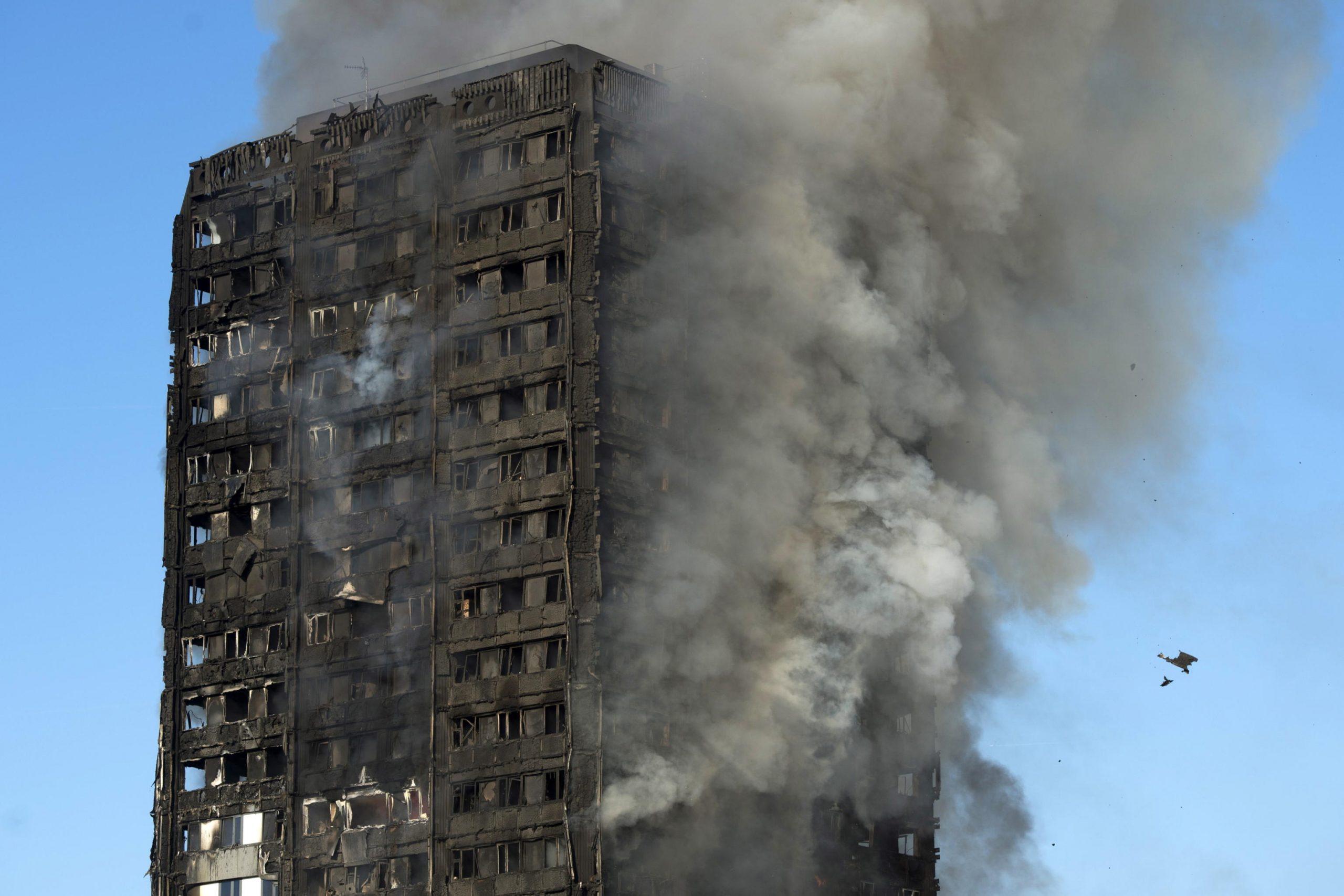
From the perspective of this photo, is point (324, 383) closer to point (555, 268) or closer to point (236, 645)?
point (236, 645)

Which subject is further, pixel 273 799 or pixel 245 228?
pixel 245 228

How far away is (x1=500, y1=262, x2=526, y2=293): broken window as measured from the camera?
14288cm

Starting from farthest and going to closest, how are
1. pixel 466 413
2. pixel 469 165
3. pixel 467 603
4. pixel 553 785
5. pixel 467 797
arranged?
pixel 469 165
pixel 466 413
pixel 467 603
pixel 467 797
pixel 553 785

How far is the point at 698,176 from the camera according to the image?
14525 cm

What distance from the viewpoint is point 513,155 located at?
143750 mm

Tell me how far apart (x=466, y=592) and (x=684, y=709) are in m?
12.8

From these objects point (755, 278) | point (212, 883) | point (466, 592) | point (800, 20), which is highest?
point (800, 20)

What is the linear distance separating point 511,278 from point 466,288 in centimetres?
292

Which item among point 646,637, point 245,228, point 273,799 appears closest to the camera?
point 646,637

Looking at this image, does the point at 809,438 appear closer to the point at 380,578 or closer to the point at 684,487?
the point at 684,487

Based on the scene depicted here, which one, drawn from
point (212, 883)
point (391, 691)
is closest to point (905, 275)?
point (391, 691)

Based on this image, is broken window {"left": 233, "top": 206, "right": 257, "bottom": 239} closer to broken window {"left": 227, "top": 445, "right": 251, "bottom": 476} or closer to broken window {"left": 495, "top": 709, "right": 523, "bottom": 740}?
broken window {"left": 227, "top": 445, "right": 251, "bottom": 476}

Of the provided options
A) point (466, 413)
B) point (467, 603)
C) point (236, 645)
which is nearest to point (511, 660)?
point (467, 603)

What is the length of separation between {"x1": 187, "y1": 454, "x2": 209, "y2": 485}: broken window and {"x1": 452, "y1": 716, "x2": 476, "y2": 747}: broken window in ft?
81.0
